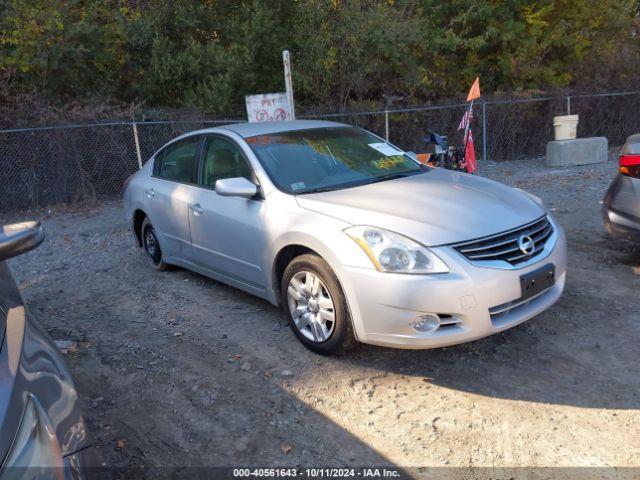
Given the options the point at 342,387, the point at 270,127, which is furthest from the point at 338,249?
the point at 270,127

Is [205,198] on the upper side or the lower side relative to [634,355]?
upper

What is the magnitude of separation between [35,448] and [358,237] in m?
2.32

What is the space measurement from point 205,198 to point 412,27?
11.3 metres

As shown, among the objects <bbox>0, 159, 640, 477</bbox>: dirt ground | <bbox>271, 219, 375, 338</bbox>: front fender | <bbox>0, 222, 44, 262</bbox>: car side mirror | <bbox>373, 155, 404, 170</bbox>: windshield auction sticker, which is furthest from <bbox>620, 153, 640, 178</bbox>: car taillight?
<bbox>0, 222, 44, 262</bbox>: car side mirror

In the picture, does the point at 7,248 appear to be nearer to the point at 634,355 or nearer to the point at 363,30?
the point at 634,355

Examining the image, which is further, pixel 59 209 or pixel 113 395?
pixel 59 209

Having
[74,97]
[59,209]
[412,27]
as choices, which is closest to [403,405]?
[59,209]

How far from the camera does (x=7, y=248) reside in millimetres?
2338

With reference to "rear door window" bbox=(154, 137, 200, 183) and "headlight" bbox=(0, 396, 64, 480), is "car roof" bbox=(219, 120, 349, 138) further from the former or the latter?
"headlight" bbox=(0, 396, 64, 480)

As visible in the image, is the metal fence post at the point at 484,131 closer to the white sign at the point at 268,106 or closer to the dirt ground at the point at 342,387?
the white sign at the point at 268,106

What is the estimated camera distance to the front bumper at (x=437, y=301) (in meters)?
3.48

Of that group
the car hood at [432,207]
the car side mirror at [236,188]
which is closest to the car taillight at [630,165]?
the car hood at [432,207]

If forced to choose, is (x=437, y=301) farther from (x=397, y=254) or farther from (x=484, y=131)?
(x=484, y=131)

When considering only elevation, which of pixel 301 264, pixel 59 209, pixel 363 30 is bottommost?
pixel 59 209
